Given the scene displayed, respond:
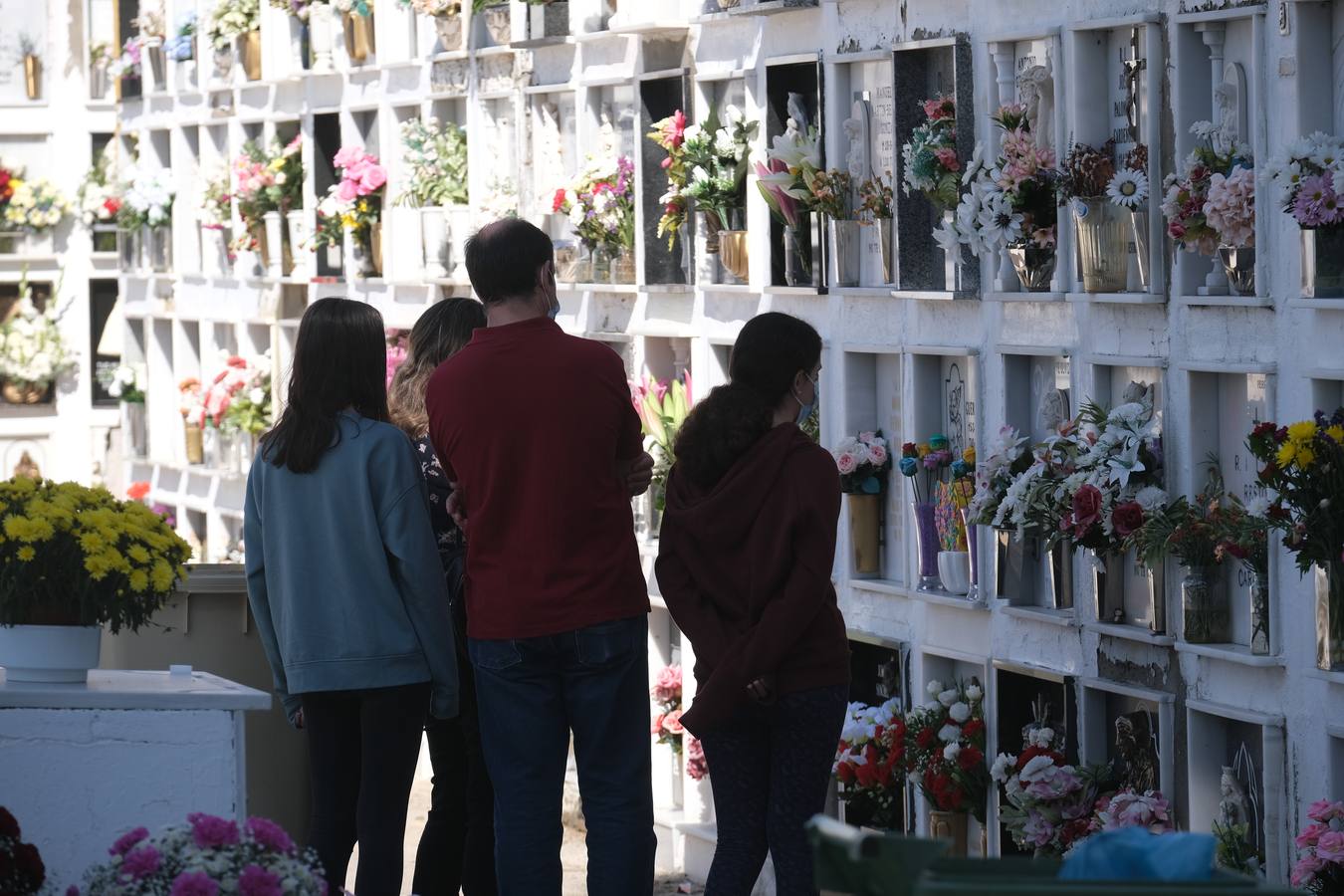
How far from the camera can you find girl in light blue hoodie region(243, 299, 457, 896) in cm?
447

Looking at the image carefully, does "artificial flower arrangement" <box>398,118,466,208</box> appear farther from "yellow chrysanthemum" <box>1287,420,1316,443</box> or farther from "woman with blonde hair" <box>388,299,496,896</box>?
"yellow chrysanthemum" <box>1287,420,1316,443</box>

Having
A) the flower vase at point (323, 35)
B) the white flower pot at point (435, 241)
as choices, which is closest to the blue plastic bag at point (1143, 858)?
the white flower pot at point (435, 241)

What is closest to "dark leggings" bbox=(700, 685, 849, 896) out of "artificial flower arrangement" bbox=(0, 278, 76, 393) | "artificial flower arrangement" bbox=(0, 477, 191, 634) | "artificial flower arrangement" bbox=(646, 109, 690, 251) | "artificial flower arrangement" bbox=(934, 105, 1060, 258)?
"artificial flower arrangement" bbox=(0, 477, 191, 634)

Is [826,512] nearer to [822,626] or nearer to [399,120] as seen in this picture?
[822,626]

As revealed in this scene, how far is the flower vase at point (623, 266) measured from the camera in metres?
9.53

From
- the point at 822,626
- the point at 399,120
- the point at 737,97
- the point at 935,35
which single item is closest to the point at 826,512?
the point at 822,626

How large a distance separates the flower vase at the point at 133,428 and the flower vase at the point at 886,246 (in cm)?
963

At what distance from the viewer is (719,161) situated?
8648 mm

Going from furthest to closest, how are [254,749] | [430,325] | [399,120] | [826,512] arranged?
[399,120]
[254,749]
[430,325]
[826,512]

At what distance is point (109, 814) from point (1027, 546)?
3.46 meters

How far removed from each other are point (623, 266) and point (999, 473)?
317 cm

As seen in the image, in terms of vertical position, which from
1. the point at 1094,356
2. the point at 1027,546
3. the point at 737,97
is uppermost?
the point at 737,97

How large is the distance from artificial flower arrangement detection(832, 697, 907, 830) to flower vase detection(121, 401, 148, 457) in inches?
377

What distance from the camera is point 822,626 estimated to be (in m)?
4.47
